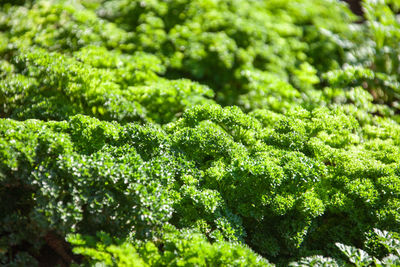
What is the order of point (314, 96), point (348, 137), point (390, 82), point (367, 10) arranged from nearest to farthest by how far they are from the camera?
point (348, 137) → point (314, 96) → point (390, 82) → point (367, 10)

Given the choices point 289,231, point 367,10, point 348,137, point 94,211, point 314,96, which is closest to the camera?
point 94,211

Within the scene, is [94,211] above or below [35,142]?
below

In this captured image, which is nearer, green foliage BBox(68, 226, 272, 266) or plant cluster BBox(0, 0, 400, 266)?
green foliage BBox(68, 226, 272, 266)

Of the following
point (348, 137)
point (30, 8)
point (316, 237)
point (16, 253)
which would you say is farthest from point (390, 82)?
point (30, 8)

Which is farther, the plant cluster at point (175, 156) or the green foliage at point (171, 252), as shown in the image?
the plant cluster at point (175, 156)

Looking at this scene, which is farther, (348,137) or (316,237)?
(348,137)

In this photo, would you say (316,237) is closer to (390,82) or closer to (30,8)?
(390,82)

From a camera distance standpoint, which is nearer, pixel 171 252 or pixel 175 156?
pixel 171 252

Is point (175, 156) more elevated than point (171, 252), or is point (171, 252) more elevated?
point (175, 156)
